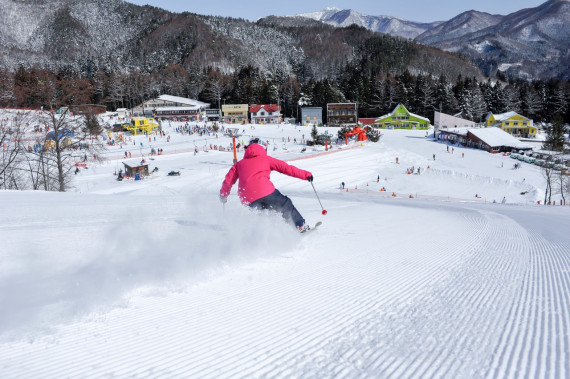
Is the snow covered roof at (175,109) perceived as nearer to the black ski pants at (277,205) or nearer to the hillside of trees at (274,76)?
the hillside of trees at (274,76)

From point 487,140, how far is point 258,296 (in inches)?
2153

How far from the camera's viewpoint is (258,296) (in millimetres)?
3324

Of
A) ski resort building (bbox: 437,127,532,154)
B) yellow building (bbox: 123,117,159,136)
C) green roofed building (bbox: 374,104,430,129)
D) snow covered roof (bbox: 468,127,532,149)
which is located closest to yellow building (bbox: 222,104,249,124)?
yellow building (bbox: 123,117,159,136)

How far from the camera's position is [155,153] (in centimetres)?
3866

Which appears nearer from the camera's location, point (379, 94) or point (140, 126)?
Answer: point (140, 126)

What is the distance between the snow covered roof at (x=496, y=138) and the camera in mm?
47625

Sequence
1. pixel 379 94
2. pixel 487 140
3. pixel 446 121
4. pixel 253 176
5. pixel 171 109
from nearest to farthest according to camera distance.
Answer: pixel 253 176, pixel 487 140, pixel 446 121, pixel 171 109, pixel 379 94

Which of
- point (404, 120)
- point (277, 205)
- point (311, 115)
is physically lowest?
point (277, 205)

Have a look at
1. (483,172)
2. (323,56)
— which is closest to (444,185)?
(483,172)

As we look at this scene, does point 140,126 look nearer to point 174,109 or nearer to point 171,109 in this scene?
point 171,109

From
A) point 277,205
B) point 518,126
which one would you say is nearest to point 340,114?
point 518,126

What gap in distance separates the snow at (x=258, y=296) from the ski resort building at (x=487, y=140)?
157 ft

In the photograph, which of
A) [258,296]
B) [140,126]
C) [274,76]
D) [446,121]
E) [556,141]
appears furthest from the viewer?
[274,76]

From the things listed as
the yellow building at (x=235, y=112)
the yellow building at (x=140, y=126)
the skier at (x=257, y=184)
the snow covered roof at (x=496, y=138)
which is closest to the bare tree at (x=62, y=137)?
the skier at (x=257, y=184)
